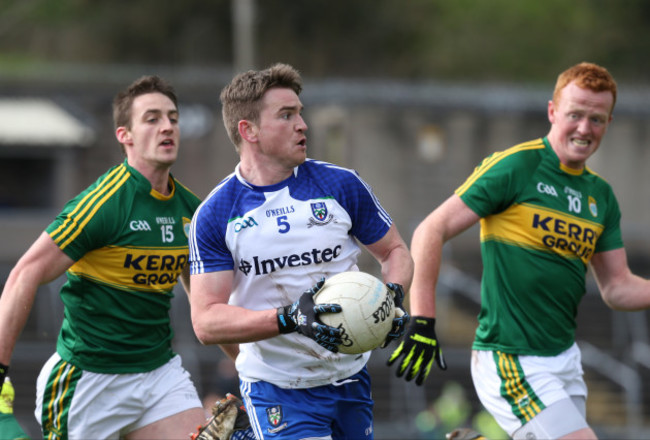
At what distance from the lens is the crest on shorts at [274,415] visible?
4547mm

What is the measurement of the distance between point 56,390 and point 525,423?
2764 mm

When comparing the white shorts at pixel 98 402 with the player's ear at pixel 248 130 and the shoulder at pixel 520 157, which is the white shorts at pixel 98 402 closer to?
the player's ear at pixel 248 130

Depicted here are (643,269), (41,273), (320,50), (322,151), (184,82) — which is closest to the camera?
(41,273)

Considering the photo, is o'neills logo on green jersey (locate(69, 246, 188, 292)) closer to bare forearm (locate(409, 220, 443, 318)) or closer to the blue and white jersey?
the blue and white jersey

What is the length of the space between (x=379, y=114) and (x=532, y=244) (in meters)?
20.9

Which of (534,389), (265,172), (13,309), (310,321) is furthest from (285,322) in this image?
(534,389)

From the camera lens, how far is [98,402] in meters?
5.48

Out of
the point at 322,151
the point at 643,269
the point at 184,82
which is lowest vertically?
the point at 643,269

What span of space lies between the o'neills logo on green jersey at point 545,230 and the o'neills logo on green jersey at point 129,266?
196 cm

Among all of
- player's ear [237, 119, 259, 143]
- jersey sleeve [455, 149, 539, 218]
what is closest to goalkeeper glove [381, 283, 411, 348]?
player's ear [237, 119, 259, 143]

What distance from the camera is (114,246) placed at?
211 inches

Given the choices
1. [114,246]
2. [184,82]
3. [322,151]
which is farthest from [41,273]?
[184,82]

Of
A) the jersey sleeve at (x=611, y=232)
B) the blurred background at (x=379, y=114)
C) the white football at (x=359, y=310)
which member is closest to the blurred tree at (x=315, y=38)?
the blurred background at (x=379, y=114)

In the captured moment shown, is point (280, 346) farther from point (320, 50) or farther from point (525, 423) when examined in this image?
point (320, 50)
